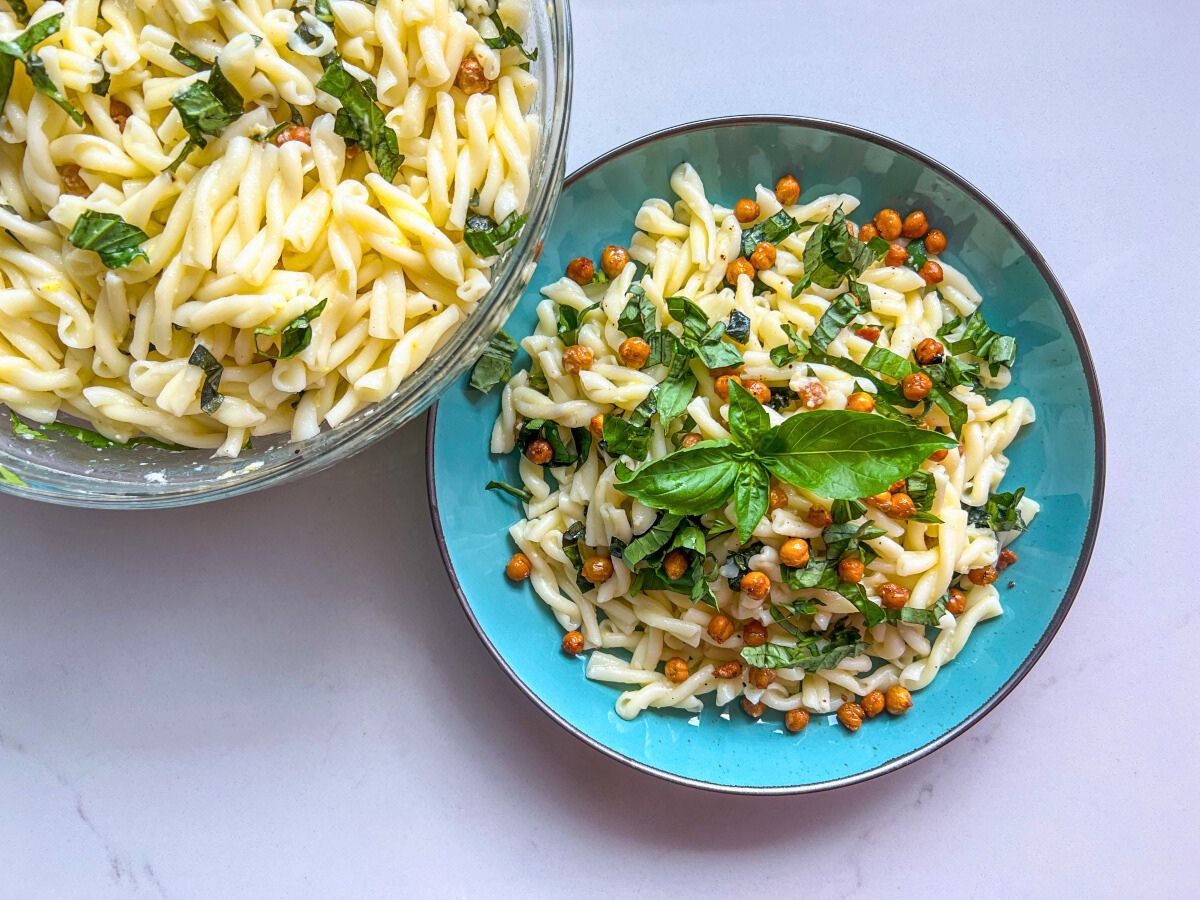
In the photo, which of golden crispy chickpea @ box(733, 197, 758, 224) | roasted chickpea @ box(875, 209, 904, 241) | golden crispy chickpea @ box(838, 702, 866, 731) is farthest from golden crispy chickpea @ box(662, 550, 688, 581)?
roasted chickpea @ box(875, 209, 904, 241)

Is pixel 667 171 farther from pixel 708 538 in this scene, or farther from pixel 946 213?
pixel 708 538

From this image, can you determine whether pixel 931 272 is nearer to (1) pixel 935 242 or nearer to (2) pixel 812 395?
(1) pixel 935 242

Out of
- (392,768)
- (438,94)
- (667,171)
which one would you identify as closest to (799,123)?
(667,171)

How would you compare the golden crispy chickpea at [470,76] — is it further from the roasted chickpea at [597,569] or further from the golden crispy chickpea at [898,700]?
the golden crispy chickpea at [898,700]

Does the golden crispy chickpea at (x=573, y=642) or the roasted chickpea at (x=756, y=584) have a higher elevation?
the roasted chickpea at (x=756, y=584)

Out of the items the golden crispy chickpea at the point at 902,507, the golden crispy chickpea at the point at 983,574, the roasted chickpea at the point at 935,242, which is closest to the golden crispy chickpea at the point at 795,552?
the golden crispy chickpea at the point at 902,507

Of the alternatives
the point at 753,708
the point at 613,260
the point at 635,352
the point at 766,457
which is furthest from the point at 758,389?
the point at 753,708

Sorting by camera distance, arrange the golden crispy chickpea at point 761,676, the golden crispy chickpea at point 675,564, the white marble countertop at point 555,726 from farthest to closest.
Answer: the white marble countertop at point 555,726
the golden crispy chickpea at point 761,676
the golden crispy chickpea at point 675,564

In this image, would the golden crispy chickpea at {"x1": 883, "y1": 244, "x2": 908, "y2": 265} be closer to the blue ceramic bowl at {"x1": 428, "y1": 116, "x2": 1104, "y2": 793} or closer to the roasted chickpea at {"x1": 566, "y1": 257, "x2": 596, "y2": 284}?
the blue ceramic bowl at {"x1": 428, "y1": 116, "x2": 1104, "y2": 793}
